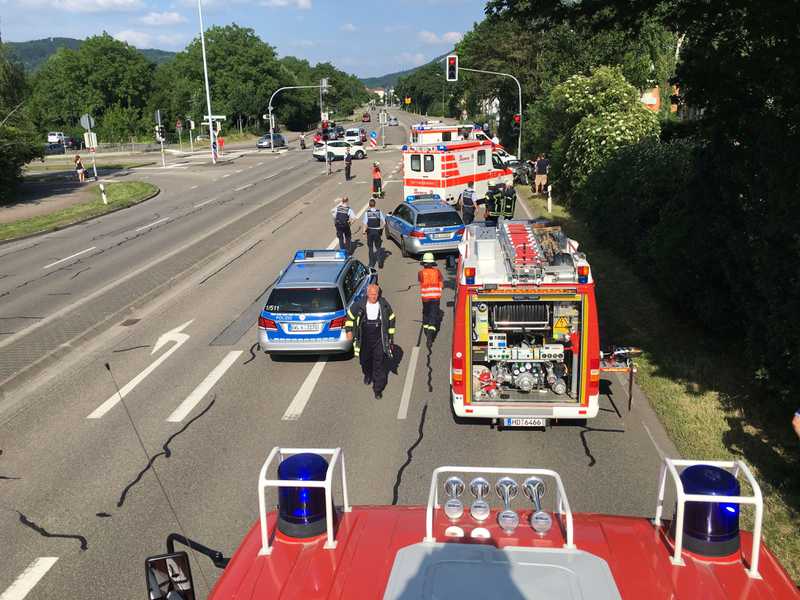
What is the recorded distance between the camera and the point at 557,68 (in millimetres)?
44688

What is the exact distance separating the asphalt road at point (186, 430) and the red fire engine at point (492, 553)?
313cm

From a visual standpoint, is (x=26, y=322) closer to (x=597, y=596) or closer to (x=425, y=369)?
(x=425, y=369)

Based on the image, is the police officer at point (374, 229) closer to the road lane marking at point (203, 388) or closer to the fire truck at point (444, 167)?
the road lane marking at point (203, 388)

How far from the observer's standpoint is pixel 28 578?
23.2 ft

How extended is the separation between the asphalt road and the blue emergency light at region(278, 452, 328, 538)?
10.2ft

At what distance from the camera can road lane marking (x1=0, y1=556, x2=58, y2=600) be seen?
6824mm

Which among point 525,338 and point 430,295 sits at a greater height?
point 525,338

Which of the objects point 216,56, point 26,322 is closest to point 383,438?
point 26,322

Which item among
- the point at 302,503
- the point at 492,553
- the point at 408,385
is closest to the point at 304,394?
the point at 408,385

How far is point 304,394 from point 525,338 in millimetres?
3847

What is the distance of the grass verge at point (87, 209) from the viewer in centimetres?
2939

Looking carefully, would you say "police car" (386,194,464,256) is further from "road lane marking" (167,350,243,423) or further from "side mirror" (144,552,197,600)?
"side mirror" (144,552,197,600)

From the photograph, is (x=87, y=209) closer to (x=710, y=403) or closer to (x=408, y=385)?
(x=408, y=385)

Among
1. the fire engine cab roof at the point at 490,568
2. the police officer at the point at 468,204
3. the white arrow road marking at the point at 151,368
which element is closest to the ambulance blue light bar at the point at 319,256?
the white arrow road marking at the point at 151,368
